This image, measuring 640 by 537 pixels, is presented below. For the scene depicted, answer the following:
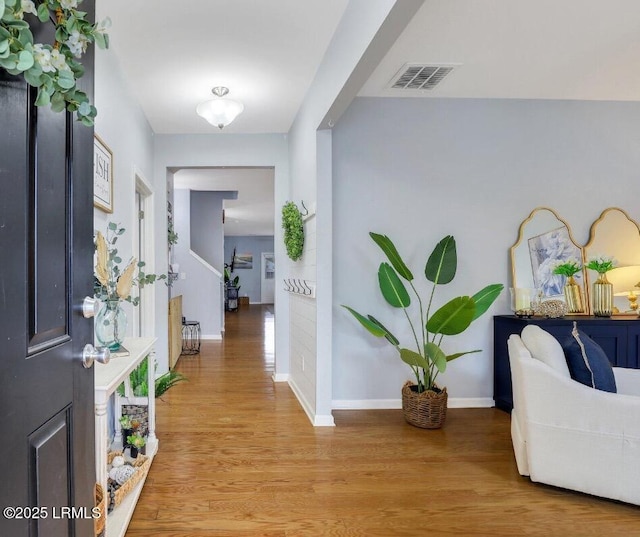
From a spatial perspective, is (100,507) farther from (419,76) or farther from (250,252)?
(250,252)

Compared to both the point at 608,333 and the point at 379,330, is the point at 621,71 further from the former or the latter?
the point at 379,330

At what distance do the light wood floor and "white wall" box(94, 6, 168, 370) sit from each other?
3.87 feet

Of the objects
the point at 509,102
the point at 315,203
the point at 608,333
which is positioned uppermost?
the point at 509,102

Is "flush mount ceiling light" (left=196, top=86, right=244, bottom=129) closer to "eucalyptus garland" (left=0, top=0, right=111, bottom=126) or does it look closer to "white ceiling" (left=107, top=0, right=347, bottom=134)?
"white ceiling" (left=107, top=0, right=347, bottom=134)

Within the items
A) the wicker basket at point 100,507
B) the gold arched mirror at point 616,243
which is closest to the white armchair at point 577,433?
the gold arched mirror at point 616,243

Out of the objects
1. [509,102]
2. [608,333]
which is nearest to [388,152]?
[509,102]

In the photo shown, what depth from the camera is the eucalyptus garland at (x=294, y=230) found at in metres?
3.91

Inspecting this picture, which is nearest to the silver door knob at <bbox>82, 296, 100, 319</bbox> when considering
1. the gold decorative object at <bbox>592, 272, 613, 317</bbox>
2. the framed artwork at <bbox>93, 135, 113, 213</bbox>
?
the framed artwork at <bbox>93, 135, 113, 213</bbox>

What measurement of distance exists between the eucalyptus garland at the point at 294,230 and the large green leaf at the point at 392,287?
801mm

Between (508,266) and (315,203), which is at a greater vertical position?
(315,203)

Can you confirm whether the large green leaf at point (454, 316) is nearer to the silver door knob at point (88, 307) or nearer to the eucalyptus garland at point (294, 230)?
the eucalyptus garland at point (294, 230)

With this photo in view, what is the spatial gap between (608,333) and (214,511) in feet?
9.97

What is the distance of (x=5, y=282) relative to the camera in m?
0.82

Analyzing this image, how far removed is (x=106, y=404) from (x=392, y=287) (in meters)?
2.30
